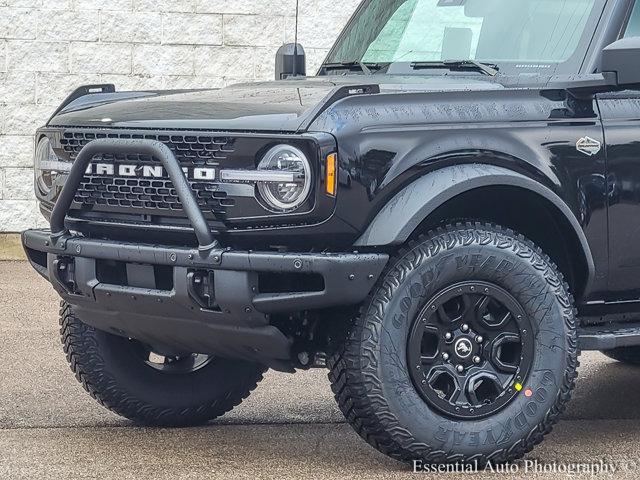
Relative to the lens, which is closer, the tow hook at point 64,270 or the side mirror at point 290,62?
the tow hook at point 64,270

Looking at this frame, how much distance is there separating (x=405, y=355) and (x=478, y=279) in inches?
14.2

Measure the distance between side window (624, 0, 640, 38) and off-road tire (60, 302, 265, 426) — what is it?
1933mm

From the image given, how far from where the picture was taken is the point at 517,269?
474 cm

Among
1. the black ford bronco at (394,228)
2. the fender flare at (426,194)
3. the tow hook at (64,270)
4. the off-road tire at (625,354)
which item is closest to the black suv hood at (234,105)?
the black ford bronco at (394,228)

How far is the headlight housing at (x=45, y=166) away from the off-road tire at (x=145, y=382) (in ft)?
1.54

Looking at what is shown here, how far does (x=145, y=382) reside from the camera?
5551mm

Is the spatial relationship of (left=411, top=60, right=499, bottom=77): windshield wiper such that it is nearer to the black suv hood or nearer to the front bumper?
the black suv hood

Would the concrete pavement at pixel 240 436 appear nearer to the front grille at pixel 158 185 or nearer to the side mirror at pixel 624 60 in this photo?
the front grille at pixel 158 185

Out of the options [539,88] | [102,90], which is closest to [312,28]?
A: [102,90]

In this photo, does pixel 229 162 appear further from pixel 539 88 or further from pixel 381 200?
pixel 539 88

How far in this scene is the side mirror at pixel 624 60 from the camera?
4.80 metres

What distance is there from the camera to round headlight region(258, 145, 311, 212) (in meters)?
4.46

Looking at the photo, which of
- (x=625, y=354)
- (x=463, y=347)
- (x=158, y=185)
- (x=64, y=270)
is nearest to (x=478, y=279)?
(x=463, y=347)

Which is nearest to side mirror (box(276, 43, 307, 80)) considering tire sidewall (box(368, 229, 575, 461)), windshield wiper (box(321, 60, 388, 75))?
windshield wiper (box(321, 60, 388, 75))
